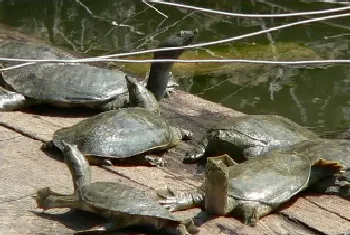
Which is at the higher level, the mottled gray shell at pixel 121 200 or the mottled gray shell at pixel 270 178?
the mottled gray shell at pixel 121 200

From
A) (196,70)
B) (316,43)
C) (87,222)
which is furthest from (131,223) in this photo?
(316,43)

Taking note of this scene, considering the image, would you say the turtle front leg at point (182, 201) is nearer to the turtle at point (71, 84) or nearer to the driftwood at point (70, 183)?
the driftwood at point (70, 183)

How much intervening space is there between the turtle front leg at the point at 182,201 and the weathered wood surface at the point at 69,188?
38 mm

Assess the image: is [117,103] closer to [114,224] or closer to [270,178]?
[270,178]

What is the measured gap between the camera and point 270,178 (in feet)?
13.3

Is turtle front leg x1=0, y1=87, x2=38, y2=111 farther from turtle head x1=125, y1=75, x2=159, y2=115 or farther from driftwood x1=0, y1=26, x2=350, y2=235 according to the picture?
turtle head x1=125, y1=75, x2=159, y2=115

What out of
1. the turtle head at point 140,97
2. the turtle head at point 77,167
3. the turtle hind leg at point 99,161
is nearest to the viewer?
the turtle head at point 77,167

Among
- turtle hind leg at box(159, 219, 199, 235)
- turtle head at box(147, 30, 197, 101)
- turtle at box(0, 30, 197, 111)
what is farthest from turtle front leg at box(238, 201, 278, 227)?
turtle head at box(147, 30, 197, 101)

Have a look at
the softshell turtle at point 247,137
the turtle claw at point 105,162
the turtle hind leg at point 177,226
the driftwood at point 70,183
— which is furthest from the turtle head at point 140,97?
the turtle hind leg at point 177,226

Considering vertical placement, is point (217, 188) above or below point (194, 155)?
above

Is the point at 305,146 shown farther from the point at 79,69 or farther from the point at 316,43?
the point at 316,43

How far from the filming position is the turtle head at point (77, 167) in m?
3.85

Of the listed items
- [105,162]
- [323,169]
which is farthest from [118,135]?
[323,169]

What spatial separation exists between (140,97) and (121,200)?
185 cm
